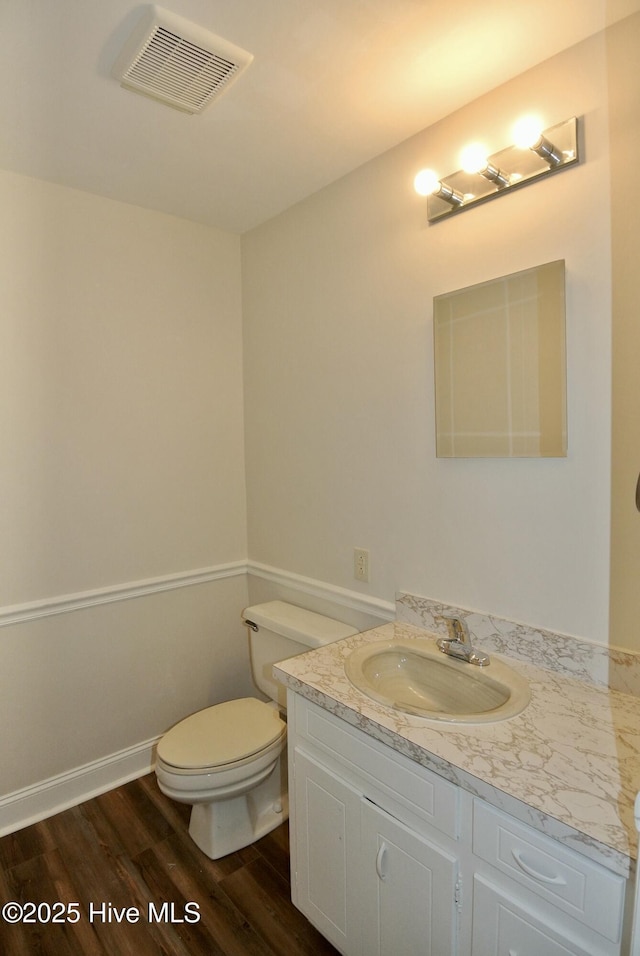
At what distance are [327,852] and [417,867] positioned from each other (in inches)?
13.6

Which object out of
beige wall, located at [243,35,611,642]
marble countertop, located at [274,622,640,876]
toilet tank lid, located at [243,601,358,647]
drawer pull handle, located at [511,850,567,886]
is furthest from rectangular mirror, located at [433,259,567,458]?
drawer pull handle, located at [511,850,567,886]

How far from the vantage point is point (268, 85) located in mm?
1445

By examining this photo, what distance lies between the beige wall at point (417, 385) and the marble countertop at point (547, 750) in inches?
8.1

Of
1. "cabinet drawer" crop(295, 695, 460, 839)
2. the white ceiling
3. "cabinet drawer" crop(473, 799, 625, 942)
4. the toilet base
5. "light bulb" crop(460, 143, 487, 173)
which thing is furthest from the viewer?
the toilet base

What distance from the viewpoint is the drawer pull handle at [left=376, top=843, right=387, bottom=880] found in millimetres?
1213

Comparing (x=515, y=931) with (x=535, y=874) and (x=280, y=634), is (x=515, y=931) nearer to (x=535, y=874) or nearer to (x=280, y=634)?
(x=535, y=874)

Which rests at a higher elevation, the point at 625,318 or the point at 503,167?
the point at 503,167

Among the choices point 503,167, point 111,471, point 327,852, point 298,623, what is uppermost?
point 503,167

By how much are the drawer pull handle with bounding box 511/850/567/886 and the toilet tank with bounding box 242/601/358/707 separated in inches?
38.6

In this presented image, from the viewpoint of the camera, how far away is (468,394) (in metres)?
1.55

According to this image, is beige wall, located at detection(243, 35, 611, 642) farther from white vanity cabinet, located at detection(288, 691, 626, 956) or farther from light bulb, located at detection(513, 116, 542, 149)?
white vanity cabinet, located at detection(288, 691, 626, 956)

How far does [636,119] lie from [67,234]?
1865 mm

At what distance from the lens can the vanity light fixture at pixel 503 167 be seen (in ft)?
4.28

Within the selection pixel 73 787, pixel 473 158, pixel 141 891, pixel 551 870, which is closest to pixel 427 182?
pixel 473 158
